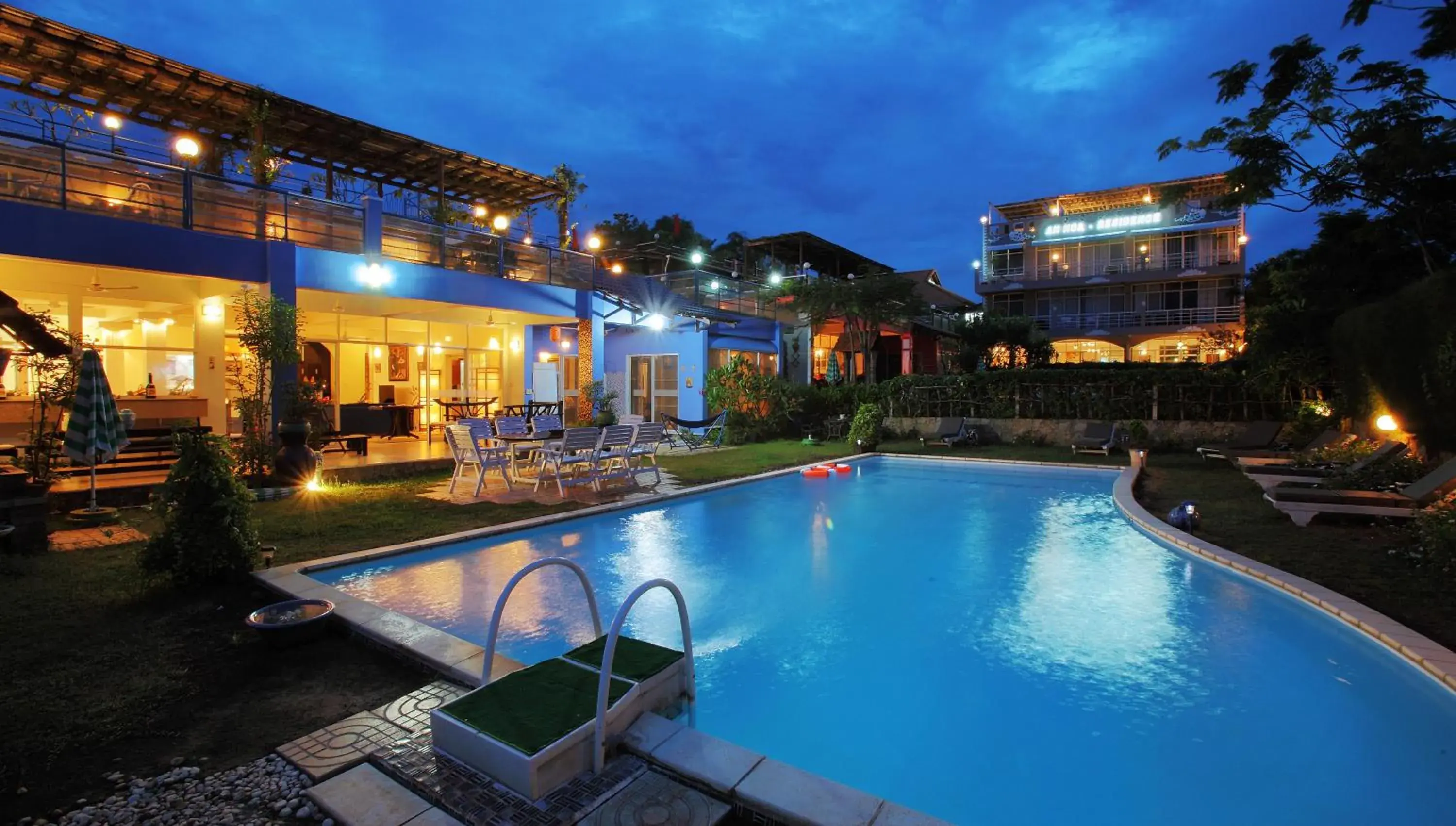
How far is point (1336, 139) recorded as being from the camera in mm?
10672

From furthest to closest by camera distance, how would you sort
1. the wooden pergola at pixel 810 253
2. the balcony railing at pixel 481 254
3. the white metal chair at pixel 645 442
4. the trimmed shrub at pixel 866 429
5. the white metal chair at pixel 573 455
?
the wooden pergola at pixel 810 253 → the trimmed shrub at pixel 866 429 → the balcony railing at pixel 481 254 → the white metal chair at pixel 645 442 → the white metal chair at pixel 573 455

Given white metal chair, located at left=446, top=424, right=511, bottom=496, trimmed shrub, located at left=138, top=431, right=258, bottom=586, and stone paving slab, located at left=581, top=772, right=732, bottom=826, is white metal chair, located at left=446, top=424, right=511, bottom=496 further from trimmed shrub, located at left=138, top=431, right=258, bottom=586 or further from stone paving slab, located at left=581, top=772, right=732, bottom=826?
stone paving slab, located at left=581, top=772, right=732, bottom=826

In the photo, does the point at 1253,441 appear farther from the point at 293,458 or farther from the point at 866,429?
the point at 293,458

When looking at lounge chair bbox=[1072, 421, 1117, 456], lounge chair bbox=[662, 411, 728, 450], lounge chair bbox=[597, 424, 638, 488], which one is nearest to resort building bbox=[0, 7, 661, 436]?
lounge chair bbox=[662, 411, 728, 450]

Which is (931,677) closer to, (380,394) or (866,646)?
(866,646)

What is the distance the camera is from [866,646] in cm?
481

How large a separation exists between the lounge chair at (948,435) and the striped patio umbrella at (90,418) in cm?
1468

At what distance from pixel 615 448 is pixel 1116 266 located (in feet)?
111

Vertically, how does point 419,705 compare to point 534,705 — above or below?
below


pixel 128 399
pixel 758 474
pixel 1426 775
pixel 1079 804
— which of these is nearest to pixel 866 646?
pixel 1079 804

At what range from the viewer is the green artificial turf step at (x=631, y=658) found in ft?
10.8

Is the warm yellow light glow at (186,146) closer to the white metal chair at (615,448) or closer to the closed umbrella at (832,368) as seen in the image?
the white metal chair at (615,448)

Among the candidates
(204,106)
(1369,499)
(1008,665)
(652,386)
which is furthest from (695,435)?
(1008,665)

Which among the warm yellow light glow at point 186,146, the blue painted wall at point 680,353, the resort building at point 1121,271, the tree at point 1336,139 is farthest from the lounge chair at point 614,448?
the resort building at point 1121,271
